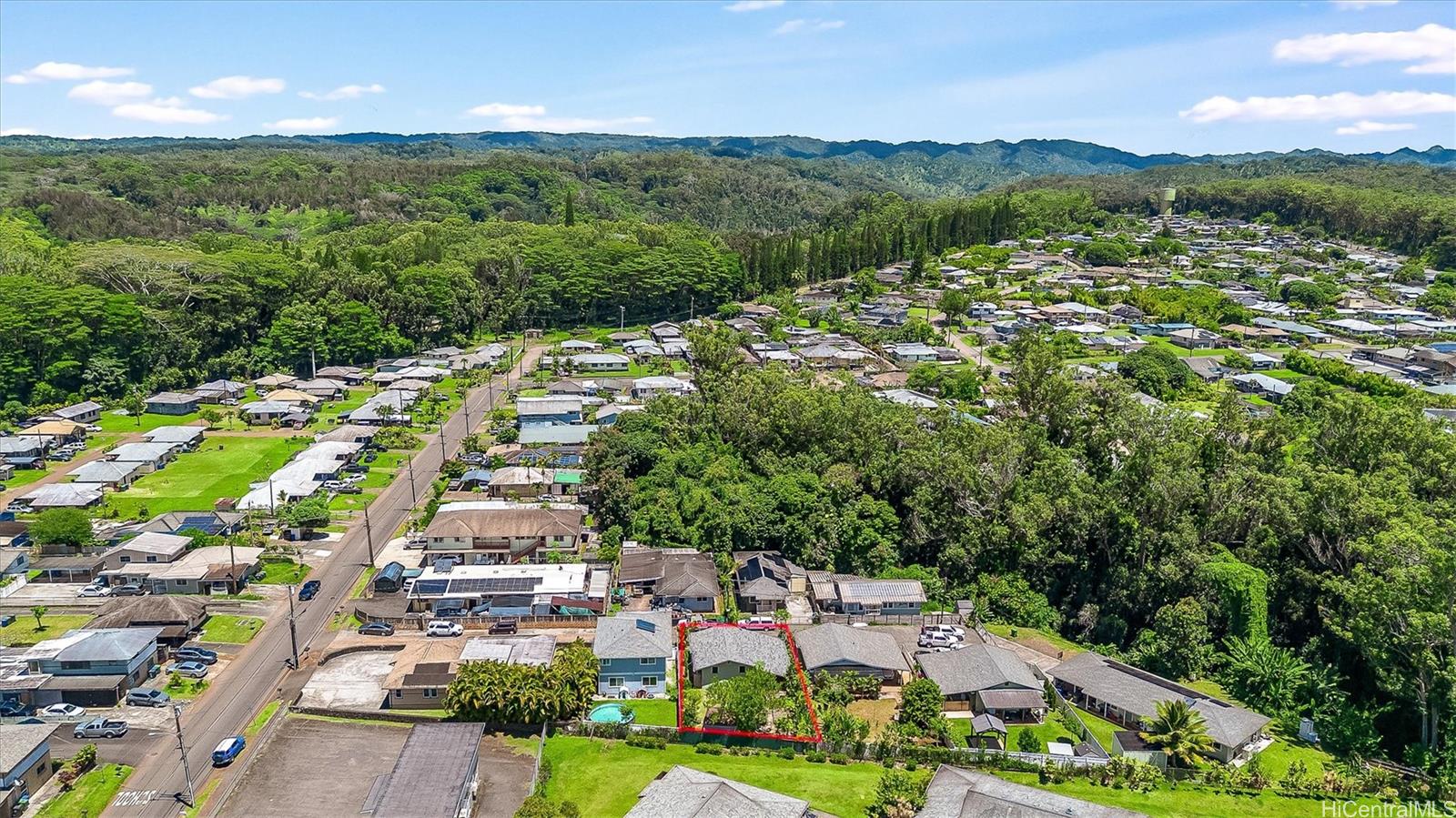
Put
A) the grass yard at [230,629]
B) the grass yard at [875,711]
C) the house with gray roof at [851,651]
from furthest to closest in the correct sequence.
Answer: the grass yard at [230,629]
the house with gray roof at [851,651]
the grass yard at [875,711]

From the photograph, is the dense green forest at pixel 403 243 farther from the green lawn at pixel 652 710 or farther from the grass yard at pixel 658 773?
the grass yard at pixel 658 773

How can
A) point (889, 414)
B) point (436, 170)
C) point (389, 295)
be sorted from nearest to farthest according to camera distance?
point (889, 414)
point (389, 295)
point (436, 170)

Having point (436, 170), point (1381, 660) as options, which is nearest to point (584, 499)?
point (1381, 660)

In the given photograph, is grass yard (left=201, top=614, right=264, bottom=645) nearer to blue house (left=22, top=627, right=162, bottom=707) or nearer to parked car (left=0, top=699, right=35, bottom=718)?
blue house (left=22, top=627, right=162, bottom=707)

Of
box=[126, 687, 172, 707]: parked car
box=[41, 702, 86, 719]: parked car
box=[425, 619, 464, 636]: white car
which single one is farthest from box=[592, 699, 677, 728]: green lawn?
box=[41, 702, 86, 719]: parked car

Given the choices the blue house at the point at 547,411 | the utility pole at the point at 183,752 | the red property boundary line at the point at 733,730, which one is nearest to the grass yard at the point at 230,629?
the utility pole at the point at 183,752

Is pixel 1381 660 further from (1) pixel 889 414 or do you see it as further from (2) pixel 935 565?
(1) pixel 889 414
